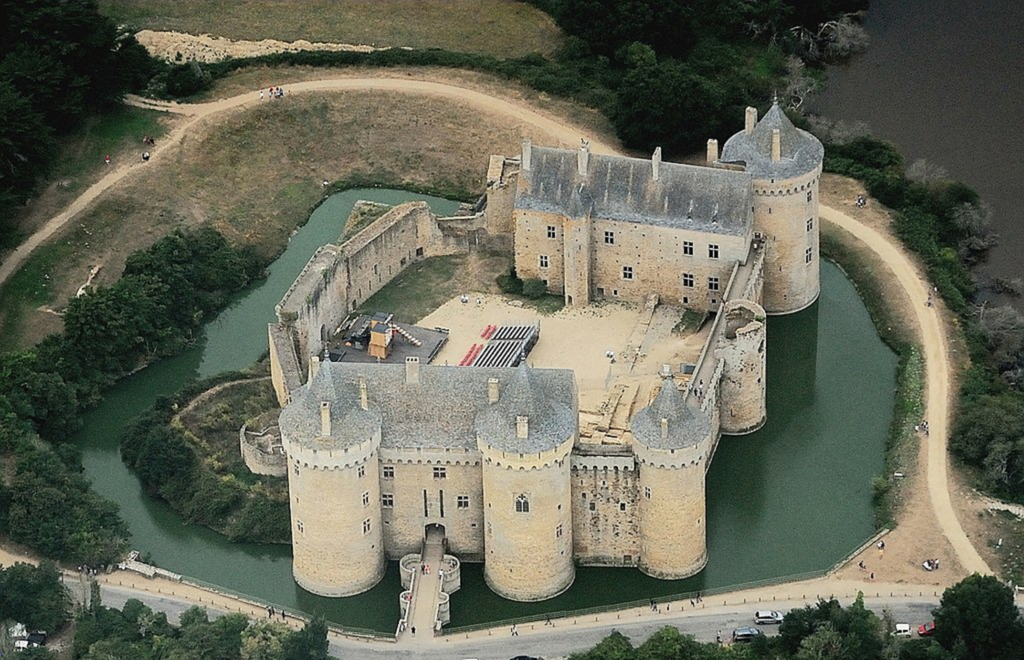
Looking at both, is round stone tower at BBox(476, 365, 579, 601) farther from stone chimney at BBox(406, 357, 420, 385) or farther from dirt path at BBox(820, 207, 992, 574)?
dirt path at BBox(820, 207, 992, 574)

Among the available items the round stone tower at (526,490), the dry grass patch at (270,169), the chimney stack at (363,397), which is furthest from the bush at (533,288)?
the chimney stack at (363,397)

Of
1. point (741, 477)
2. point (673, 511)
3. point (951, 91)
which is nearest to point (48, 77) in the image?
point (741, 477)

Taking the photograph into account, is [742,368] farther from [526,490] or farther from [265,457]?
[265,457]

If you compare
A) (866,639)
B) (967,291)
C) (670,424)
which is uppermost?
(670,424)

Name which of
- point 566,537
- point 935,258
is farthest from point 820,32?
point 566,537

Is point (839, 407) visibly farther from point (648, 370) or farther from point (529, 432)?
point (529, 432)

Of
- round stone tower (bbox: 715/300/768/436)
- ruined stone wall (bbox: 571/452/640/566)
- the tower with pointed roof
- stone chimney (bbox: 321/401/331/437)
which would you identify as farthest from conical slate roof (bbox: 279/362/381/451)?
the tower with pointed roof
